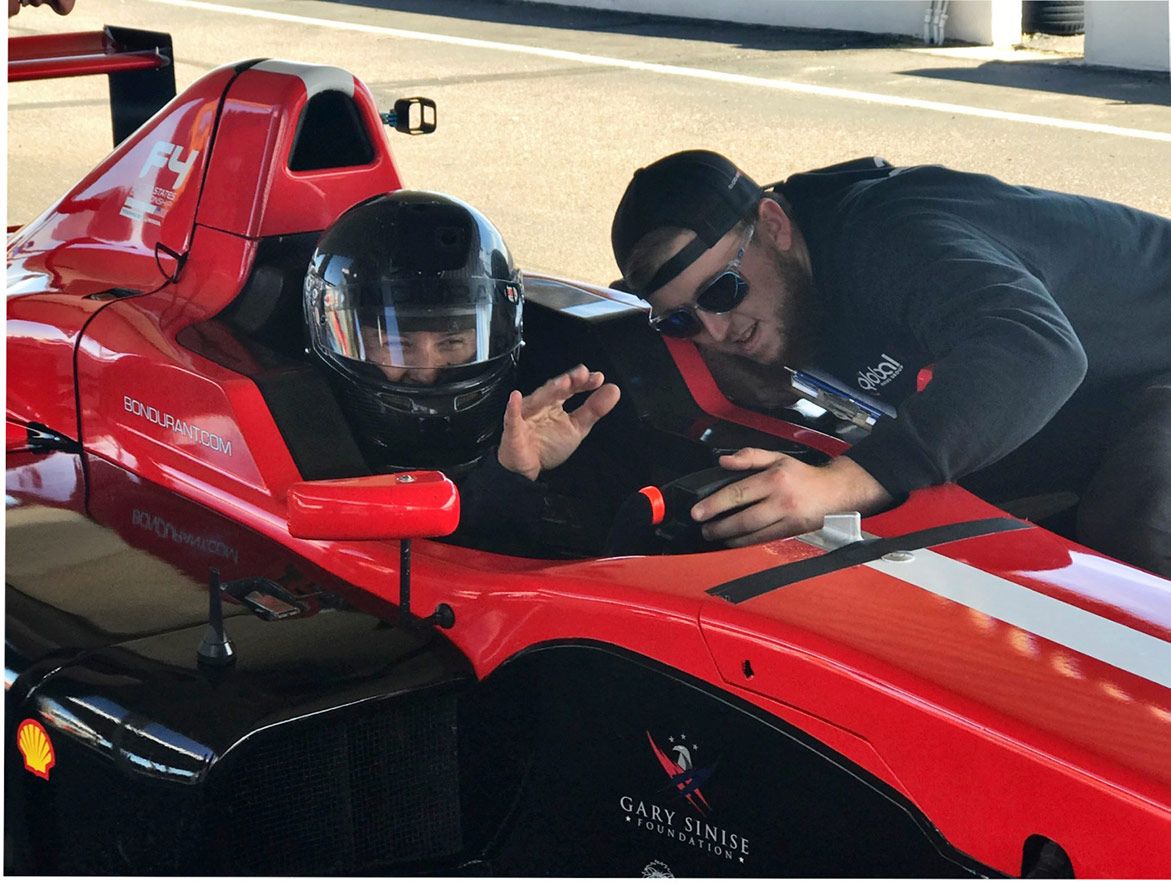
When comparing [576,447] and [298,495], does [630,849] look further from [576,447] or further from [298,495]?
[576,447]

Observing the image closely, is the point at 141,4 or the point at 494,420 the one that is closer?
the point at 494,420

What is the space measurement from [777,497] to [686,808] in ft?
1.35

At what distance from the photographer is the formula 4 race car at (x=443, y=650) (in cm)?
134

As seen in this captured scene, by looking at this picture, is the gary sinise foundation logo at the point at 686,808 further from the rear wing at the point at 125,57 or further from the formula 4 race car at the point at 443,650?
the rear wing at the point at 125,57

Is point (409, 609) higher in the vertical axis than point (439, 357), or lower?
lower

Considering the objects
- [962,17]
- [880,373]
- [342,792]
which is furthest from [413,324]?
[962,17]

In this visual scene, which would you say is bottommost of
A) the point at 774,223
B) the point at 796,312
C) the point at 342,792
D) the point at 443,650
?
the point at 342,792

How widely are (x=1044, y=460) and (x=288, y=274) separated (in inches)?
55.4

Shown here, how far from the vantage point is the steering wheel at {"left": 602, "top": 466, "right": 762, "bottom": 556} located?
175 centimetres

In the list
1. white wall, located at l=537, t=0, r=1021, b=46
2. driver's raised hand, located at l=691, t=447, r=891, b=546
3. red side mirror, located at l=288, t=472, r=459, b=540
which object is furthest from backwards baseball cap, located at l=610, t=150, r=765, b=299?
white wall, located at l=537, t=0, r=1021, b=46

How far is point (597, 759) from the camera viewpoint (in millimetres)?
1581

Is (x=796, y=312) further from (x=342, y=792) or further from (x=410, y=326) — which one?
(x=342, y=792)

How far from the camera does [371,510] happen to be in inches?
59.0

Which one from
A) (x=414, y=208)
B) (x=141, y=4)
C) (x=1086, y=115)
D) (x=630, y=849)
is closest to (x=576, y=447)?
(x=414, y=208)
